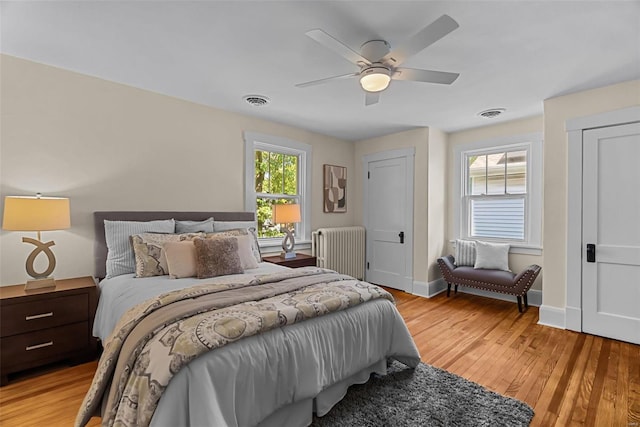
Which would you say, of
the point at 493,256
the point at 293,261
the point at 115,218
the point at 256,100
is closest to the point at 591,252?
the point at 493,256

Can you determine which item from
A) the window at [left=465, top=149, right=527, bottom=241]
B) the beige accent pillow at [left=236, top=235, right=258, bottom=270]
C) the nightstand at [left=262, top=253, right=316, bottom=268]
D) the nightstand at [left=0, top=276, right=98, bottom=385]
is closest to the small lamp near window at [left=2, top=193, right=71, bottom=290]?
the nightstand at [left=0, top=276, right=98, bottom=385]

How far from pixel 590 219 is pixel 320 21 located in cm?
319

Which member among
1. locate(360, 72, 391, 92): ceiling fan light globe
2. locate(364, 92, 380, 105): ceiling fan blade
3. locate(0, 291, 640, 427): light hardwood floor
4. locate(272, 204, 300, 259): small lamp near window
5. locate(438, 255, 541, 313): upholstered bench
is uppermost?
locate(364, 92, 380, 105): ceiling fan blade

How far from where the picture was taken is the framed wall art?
4.89 meters

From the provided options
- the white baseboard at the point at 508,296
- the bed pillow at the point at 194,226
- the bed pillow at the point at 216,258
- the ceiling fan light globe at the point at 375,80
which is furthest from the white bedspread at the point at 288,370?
the white baseboard at the point at 508,296

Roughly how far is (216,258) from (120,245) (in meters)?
0.91

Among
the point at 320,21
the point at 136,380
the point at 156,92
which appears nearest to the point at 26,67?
the point at 156,92

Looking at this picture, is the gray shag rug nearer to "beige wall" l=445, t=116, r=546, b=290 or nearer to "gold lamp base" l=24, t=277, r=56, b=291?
"gold lamp base" l=24, t=277, r=56, b=291

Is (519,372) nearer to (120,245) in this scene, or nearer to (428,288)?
(428,288)

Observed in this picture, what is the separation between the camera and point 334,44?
184cm

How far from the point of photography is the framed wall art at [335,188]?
4.89 meters

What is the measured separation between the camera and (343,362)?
1904mm

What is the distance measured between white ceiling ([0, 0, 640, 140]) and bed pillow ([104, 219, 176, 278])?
138 cm

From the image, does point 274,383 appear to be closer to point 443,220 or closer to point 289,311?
point 289,311
